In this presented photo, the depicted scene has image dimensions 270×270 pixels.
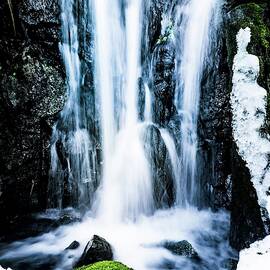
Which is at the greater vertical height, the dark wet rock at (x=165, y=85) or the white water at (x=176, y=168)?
the dark wet rock at (x=165, y=85)

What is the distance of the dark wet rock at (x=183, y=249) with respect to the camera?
269 inches

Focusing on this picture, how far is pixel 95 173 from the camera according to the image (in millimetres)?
8859

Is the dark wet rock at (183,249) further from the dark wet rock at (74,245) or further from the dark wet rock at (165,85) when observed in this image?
the dark wet rock at (165,85)

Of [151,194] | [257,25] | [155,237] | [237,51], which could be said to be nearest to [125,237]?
[155,237]

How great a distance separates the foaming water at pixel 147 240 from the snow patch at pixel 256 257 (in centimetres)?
188

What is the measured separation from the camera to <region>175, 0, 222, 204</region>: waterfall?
347 inches

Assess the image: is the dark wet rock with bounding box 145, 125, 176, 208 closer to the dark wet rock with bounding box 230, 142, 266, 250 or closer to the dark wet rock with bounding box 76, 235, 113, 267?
the dark wet rock with bounding box 230, 142, 266, 250

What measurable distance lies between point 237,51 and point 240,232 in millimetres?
3068

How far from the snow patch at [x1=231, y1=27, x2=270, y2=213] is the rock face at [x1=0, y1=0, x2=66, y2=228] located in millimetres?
4085

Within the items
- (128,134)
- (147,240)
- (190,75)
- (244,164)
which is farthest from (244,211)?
(190,75)

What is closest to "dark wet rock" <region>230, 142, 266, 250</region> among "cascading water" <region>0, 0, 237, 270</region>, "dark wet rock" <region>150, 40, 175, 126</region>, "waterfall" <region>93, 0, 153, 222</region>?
"cascading water" <region>0, 0, 237, 270</region>

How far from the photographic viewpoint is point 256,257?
468cm

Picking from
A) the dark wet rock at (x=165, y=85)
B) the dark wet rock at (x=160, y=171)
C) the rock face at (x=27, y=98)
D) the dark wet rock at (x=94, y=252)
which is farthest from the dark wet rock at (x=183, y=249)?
the rock face at (x=27, y=98)

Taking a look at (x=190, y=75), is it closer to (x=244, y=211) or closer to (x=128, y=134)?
(x=128, y=134)
